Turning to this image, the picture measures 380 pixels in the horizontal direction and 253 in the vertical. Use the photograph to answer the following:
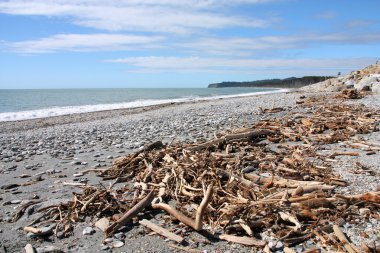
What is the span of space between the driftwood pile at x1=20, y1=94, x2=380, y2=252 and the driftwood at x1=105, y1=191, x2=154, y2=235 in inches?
0.5

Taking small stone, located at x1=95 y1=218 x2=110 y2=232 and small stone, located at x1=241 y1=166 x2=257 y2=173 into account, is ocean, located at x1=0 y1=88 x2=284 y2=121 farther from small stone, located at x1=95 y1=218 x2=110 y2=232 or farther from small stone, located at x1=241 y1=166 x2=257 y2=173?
small stone, located at x1=95 y1=218 x2=110 y2=232

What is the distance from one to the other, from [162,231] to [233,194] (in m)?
1.20

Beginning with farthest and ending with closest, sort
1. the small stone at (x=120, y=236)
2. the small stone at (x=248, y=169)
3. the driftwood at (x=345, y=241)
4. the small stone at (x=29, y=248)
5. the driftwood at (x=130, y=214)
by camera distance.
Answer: the small stone at (x=248, y=169)
the driftwood at (x=130, y=214)
the small stone at (x=120, y=236)
the small stone at (x=29, y=248)
the driftwood at (x=345, y=241)

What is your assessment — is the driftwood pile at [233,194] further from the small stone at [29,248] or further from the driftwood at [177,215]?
the small stone at [29,248]

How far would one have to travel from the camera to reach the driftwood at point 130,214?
172 inches

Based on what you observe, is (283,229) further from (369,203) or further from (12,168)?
(12,168)

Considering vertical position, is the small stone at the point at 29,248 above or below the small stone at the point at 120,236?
below

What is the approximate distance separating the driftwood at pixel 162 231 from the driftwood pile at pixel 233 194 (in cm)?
1

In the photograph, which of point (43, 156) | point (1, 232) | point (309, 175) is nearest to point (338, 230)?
point (309, 175)

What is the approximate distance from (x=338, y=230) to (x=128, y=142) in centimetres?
729

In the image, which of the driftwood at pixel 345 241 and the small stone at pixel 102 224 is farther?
the small stone at pixel 102 224

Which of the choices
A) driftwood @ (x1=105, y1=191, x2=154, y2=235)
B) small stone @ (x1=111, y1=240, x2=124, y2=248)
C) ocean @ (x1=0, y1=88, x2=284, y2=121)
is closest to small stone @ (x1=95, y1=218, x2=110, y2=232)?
driftwood @ (x1=105, y1=191, x2=154, y2=235)

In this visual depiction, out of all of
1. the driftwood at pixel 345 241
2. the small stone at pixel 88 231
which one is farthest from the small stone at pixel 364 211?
the small stone at pixel 88 231

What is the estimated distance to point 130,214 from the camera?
457 cm
